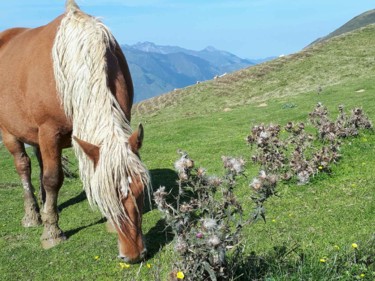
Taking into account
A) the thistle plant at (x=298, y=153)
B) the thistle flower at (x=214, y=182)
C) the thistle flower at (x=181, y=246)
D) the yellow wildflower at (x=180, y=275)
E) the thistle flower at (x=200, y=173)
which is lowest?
the thistle plant at (x=298, y=153)

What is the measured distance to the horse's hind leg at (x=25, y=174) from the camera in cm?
1069

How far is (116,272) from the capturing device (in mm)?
7273

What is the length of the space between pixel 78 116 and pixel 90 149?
122cm

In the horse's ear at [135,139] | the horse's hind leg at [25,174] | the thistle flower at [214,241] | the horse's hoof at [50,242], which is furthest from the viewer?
the horse's hind leg at [25,174]

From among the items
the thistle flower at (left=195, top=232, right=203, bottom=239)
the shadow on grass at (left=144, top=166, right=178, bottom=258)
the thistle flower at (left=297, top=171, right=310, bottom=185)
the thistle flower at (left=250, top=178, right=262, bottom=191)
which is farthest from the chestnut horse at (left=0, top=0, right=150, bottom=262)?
the thistle flower at (left=297, top=171, right=310, bottom=185)

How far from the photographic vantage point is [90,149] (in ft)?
20.3

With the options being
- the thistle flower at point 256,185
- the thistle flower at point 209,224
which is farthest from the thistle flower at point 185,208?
the thistle flower at point 256,185

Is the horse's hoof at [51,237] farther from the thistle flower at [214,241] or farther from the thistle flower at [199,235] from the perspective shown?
the thistle flower at [214,241]

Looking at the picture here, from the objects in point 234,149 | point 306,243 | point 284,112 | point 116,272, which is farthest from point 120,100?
point 284,112

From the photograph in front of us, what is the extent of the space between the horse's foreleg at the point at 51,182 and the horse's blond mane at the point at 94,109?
3.12ft

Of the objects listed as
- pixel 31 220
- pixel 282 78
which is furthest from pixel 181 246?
pixel 282 78

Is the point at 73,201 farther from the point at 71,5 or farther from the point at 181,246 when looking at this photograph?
the point at 181,246

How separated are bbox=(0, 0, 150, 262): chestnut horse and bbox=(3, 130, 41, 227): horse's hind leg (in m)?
0.02

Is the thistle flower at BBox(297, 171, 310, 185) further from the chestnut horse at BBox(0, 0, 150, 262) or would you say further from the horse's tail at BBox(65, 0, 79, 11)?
the horse's tail at BBox(65, 0, 79, 11)
